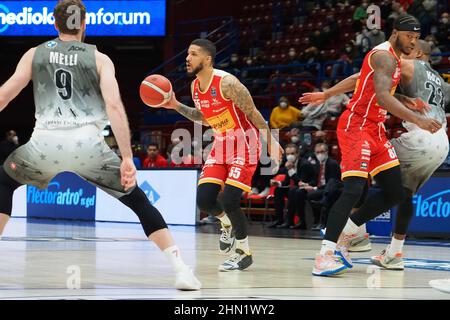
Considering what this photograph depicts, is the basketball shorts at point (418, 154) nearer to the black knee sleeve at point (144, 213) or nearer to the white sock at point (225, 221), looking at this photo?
the white sock at point (225, 221)

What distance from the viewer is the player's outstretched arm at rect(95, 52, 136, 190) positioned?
19.2ft

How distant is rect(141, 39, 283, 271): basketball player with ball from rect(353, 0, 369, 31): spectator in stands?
1409cm

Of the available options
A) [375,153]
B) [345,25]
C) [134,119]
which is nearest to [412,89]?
[375,153]

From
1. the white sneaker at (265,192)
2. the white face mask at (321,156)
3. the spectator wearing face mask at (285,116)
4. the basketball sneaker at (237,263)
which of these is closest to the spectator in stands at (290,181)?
the white face mask at (321,156)

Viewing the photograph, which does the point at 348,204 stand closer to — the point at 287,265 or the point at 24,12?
the point at 287,265

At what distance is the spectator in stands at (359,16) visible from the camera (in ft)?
72.2

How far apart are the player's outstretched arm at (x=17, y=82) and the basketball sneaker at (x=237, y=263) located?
277 centimetres

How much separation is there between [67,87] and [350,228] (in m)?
3.30

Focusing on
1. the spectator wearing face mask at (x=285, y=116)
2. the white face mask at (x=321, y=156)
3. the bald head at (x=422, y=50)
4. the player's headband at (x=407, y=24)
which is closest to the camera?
the player's headband at (x=407, y=24)

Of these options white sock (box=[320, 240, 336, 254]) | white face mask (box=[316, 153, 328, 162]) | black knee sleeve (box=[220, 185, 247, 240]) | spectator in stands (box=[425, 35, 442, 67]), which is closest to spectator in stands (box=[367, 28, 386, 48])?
spectator in stands (box=[425, 35, 442, 67])

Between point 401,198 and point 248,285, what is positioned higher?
point 401,198

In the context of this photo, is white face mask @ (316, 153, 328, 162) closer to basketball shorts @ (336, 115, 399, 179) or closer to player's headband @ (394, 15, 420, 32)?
basketball shorts @ (336, 115, 399, 179)
